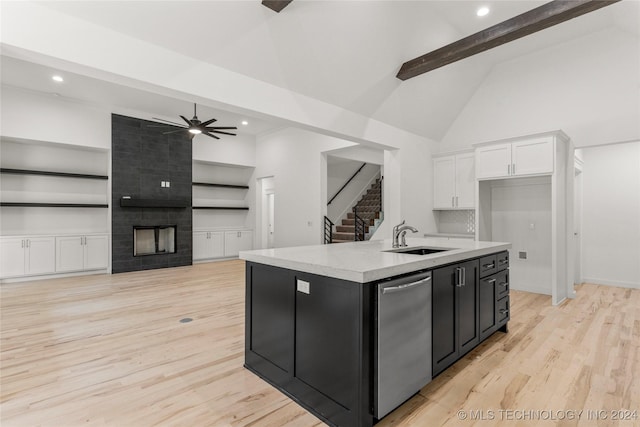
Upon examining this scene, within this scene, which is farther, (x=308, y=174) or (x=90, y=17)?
(x=308, y=174)

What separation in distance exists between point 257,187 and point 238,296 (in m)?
4.87

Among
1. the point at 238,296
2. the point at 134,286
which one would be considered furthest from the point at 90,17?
the point at 134,286

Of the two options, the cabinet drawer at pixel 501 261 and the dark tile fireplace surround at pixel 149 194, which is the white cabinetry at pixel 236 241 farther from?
the cabinet drawer at pixel 501 261

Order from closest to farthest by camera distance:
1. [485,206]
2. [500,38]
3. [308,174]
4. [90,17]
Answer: [90,17] < [500,38] < [485,206] < [308,174]

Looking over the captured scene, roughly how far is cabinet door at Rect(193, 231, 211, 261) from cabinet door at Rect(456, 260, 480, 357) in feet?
23.0

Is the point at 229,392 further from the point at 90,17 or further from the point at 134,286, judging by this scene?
the point at 134,286

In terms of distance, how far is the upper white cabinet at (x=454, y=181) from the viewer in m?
5.57

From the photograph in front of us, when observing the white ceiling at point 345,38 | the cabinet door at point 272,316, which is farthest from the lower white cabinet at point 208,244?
the cabinet door at point 272,316

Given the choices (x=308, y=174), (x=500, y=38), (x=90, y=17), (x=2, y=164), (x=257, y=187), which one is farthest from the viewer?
(x=257, y=187)

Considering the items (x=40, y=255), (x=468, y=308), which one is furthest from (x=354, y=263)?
(x=40, y=255)

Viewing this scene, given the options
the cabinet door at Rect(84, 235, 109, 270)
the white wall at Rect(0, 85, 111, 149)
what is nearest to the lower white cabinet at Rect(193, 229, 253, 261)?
the cabinet door at Rect(84, 235, 109, 270)

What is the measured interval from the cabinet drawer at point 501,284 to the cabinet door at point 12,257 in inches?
297

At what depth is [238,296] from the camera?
15.5ft

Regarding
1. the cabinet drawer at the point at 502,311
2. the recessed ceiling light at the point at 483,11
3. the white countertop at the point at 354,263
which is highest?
the recessed ceiling light at the point at 483,11
